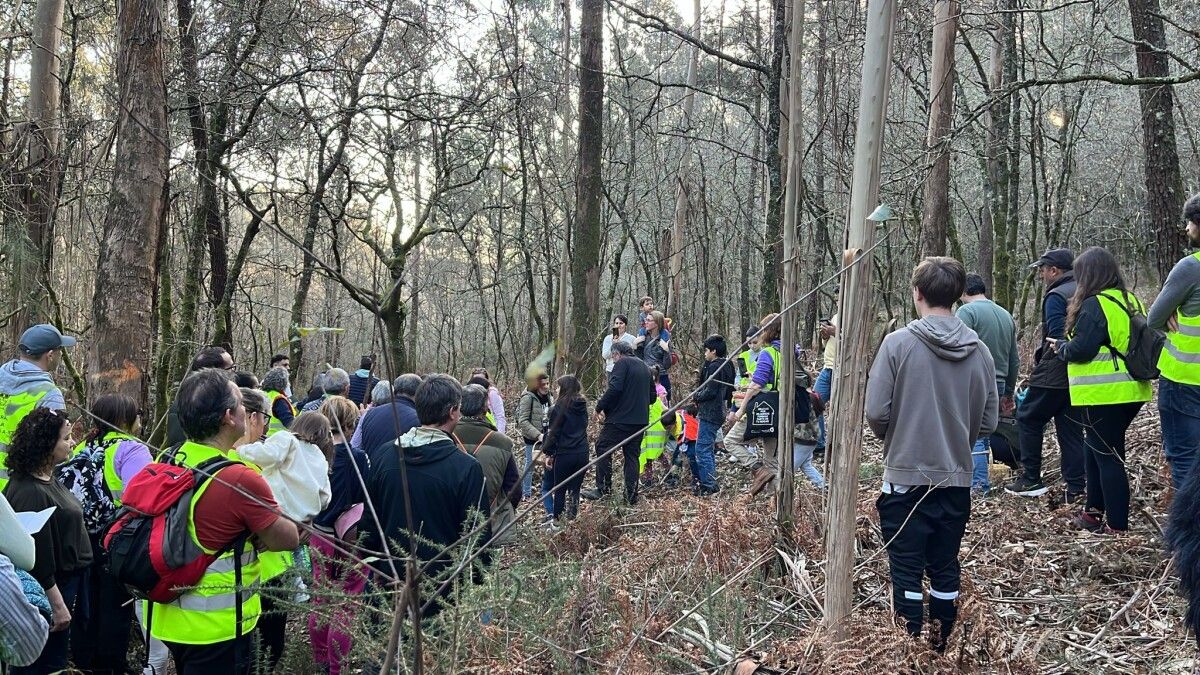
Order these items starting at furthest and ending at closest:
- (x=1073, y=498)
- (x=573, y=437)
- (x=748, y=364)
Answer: (x=748, y=364)
(x=573, y=437)
(x=1073, y=498)

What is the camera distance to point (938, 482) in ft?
11.9

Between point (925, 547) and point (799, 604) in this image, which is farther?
point (799, 604)

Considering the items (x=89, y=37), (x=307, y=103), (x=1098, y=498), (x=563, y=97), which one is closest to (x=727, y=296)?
(x=563, y=97)

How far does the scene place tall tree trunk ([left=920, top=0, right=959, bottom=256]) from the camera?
33.8 ft

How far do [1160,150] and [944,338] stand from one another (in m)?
5.24

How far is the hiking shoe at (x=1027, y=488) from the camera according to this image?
634cm

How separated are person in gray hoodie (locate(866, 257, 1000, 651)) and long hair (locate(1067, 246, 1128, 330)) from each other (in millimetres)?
1980

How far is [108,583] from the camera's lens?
4406mm

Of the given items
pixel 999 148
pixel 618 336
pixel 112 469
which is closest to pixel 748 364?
pixel 618 336

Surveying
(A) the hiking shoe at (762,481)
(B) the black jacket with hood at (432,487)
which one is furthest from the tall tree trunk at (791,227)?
(B) the black jacket with hood at (432,487)

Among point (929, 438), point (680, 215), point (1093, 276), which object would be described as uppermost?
point (680, 215)

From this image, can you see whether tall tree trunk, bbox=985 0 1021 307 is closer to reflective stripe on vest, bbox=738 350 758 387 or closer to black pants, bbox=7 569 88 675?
reflective stripe on vest, bbox=738 350 758 387

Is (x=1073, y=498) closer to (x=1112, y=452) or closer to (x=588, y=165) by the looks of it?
(x=1112, y=452)

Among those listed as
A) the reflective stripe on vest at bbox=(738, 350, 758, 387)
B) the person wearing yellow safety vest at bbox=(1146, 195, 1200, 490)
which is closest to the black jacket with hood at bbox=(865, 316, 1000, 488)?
the person wearing yellow safety vest at bbox=(1146, 195, 1200, 490)
